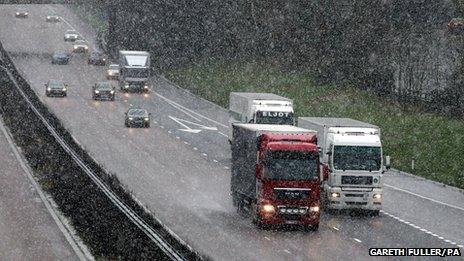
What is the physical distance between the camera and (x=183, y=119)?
76938mm

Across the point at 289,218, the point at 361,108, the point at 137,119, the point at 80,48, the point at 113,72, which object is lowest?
the point at 80,48

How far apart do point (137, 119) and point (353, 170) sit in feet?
108

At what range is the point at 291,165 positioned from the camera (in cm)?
3509

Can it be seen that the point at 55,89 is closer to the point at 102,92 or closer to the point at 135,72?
the point at 102,92

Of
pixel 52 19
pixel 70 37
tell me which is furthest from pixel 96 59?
pixel 52 19

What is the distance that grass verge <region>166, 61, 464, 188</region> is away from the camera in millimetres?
53875

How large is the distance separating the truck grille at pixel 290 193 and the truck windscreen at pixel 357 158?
4138 millimetres

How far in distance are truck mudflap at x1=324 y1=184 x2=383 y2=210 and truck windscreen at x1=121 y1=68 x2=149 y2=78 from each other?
53.7 metres

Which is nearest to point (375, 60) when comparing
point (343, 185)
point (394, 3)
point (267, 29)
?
point (394, 3)

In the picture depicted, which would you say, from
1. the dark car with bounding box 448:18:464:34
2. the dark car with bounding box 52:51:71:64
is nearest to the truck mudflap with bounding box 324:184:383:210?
the dark car with bounding box 448:18:464:34

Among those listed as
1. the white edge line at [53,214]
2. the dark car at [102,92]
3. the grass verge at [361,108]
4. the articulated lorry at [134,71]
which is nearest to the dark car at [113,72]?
the grass verge at [361,108]

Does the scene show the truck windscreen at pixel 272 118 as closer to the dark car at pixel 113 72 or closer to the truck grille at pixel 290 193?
the truck grille at pixel 290 193

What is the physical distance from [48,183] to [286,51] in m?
60.5

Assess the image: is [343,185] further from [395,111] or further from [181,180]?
[395,111]
